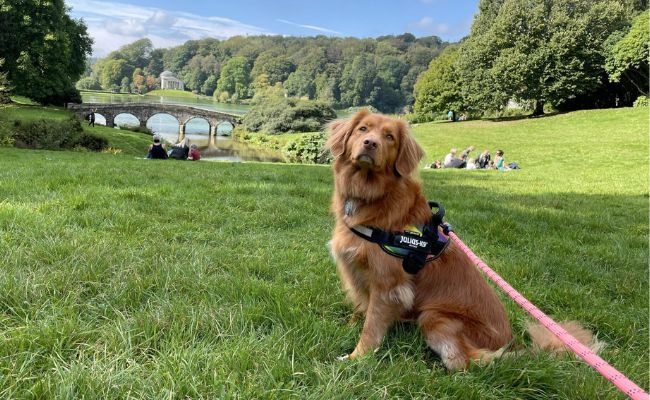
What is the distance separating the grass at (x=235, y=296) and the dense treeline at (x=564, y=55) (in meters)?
38.3

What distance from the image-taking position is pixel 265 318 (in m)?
2.87

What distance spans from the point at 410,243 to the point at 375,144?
2.35 feet

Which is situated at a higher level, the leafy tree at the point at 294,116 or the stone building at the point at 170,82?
the stone building at the point at 170,82

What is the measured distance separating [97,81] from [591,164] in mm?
183047

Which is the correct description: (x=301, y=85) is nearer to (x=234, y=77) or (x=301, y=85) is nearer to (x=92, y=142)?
(x=234, y=77)

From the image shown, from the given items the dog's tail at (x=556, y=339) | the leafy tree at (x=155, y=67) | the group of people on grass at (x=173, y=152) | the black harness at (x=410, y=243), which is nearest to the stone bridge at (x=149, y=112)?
the group of people on grass at (x=173, y=152)

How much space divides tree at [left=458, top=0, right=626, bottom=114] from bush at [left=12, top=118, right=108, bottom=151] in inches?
1422

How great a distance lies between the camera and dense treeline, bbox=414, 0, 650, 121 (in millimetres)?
39594

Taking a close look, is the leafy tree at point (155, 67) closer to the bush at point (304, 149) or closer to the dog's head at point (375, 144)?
the bush at point (304, 149)

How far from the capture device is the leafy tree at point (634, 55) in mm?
36375

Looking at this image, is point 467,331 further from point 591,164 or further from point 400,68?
point 400,68

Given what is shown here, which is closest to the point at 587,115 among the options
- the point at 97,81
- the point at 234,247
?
the point at 234,247

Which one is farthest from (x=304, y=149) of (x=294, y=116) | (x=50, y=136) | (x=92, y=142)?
(x=50, y=136)

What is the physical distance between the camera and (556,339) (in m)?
2.93
